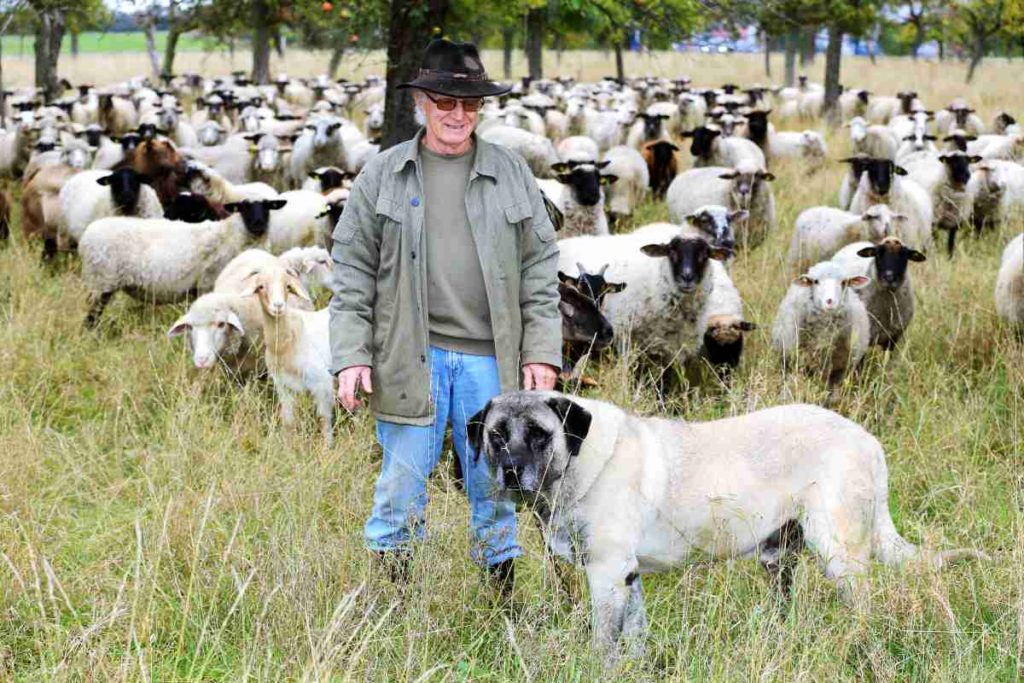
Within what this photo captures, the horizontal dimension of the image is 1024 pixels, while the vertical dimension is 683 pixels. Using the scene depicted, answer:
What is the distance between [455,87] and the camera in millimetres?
4031

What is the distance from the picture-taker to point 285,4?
10.4 m

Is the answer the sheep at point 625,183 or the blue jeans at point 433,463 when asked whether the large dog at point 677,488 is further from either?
the sheep at point 625,183

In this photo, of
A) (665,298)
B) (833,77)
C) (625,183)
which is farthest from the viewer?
(833,77)

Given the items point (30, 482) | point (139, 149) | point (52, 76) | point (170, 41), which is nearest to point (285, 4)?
point (139, 149)

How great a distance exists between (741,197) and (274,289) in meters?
6.06

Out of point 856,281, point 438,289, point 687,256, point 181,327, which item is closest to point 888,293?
point 856,281

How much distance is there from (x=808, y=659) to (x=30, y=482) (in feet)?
11.7

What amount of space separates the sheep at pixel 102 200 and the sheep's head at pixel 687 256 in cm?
534

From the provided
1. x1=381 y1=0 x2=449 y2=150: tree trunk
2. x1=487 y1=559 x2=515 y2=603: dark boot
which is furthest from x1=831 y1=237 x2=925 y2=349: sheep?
x1=487 y1=559 x2=515 y2=603: dark boot

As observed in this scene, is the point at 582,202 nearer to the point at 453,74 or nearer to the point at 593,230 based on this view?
the point at 593,230

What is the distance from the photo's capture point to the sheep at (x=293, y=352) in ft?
22.6

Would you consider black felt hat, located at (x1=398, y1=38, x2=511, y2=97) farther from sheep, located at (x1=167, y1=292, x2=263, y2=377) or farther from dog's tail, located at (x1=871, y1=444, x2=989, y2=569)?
sheep, located at (x1=167, y1=292, x2=263, y2=377)

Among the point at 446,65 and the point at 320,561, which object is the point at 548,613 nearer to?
the point at 320,561

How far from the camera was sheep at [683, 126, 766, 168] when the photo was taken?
49.3 feet
